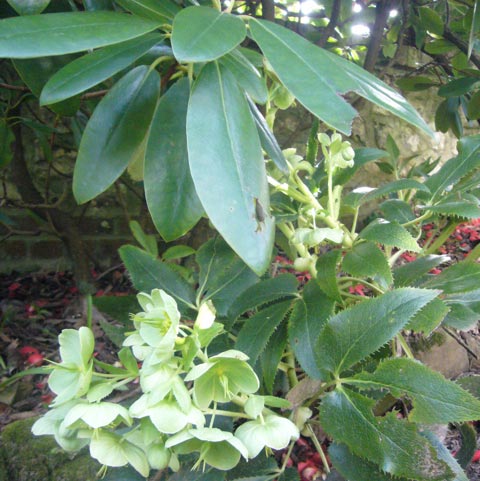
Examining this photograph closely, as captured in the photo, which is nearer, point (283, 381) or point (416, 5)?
point (283, 381)

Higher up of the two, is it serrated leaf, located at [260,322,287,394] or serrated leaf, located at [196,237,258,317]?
serrated leaf, located at [196,237,258,317]

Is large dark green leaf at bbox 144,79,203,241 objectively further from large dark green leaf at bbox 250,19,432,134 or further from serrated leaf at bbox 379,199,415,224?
serrated leaf at bbox 379,199,415,224

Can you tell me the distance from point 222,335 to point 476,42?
1.18m

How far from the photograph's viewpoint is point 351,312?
585 millimetres

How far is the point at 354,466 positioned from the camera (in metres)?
0.58

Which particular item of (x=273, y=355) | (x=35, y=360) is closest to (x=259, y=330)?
(x=273, y=355)

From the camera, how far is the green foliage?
1.49 feet

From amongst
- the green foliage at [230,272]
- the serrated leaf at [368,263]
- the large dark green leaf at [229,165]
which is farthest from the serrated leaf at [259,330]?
the large dark green leaf at [229,165]

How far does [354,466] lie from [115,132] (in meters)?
0.51

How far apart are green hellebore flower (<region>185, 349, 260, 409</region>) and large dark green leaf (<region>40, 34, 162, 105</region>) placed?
31cm

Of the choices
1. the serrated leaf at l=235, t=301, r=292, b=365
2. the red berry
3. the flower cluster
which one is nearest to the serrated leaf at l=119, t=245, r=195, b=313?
the serrated leaf at l=235, t=301, r=292, b=365

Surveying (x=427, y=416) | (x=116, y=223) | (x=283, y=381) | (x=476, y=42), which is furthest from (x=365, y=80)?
(x=116, y=223)

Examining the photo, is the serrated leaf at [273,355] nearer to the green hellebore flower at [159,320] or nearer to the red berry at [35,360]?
the green hellebore flower at [159,320]

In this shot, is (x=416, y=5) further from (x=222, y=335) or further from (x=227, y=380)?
(x=227, y=380)
